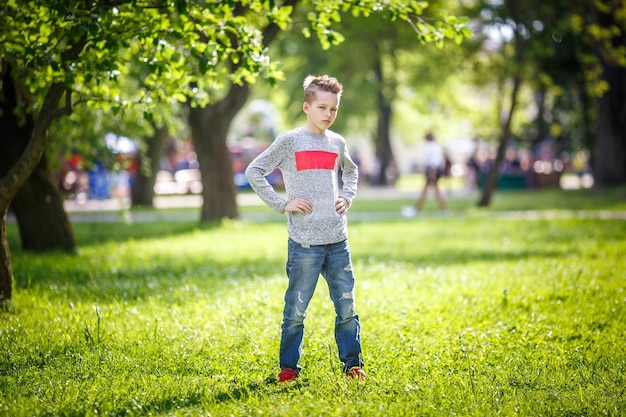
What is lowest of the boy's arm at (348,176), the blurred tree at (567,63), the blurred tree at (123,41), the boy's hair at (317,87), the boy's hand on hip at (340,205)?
the boy's hand on hip at (340,205)

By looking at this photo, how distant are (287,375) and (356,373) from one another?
1.57ft

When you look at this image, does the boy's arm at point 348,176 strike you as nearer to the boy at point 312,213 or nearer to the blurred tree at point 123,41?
the boy at point 312,213

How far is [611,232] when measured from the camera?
14633mm

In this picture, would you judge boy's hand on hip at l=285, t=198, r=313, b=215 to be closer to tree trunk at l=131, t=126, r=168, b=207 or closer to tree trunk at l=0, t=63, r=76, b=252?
tree trunk at l=0, t=63, r=76, b=252

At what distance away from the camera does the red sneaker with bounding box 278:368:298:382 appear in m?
5.23

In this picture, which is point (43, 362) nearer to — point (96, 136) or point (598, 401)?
point (598, 401)

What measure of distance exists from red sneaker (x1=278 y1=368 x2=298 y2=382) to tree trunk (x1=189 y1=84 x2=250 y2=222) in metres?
11.9

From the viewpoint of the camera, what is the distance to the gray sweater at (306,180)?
16.9ft

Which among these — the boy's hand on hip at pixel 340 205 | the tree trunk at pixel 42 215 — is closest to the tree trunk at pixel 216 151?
the tree trunk at pixel 42 215

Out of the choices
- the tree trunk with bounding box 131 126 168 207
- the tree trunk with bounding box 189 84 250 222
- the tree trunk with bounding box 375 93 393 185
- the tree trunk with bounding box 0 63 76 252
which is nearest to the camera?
the tree trunk with bounding box 0 63 76 252

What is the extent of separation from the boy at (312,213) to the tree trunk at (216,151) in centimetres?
1157

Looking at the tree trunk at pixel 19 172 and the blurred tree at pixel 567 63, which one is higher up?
the blurred tree at pixel 567 63

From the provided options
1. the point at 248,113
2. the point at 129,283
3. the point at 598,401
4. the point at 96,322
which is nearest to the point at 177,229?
the point at 129,283

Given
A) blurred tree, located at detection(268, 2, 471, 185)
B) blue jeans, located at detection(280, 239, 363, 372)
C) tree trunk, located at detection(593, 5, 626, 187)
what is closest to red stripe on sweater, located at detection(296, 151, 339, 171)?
blue jeans, located at detection(280, 239, 363, 372)
